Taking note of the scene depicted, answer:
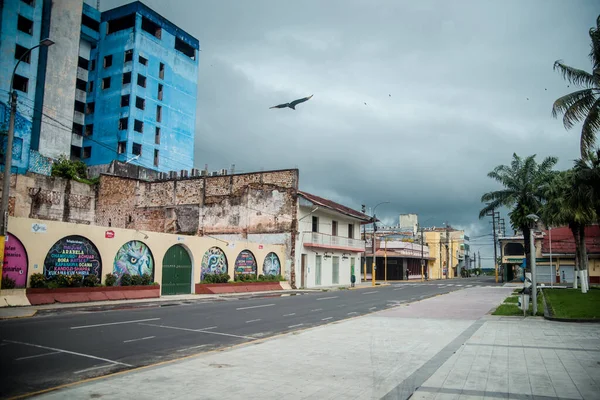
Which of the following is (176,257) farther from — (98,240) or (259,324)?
(259,324)

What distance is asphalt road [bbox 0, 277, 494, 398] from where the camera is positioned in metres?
7.53

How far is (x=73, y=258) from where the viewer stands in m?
20.3

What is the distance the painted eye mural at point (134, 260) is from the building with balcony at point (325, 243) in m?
15.9

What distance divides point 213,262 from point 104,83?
3831 centimetres

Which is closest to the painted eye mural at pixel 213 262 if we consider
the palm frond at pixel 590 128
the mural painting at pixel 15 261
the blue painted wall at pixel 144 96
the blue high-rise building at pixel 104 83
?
the mural painting at pixel 15 261

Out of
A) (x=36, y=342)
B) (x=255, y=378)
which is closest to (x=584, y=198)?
(x=255, y=378)

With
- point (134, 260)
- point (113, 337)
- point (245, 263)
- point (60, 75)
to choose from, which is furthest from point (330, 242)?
point (60, 75)

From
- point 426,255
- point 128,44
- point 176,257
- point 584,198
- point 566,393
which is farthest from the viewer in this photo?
point 426,255

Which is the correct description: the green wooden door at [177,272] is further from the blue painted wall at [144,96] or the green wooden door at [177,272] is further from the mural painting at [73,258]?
the blue painted wall at [144,96]

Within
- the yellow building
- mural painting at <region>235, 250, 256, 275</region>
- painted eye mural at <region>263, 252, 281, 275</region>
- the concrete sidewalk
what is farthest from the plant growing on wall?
the yellow building

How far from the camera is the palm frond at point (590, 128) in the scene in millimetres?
16234

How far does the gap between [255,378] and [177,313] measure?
34.1 ft

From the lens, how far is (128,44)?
55.6 meters

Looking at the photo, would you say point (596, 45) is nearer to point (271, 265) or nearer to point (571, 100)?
point (571, 100)
